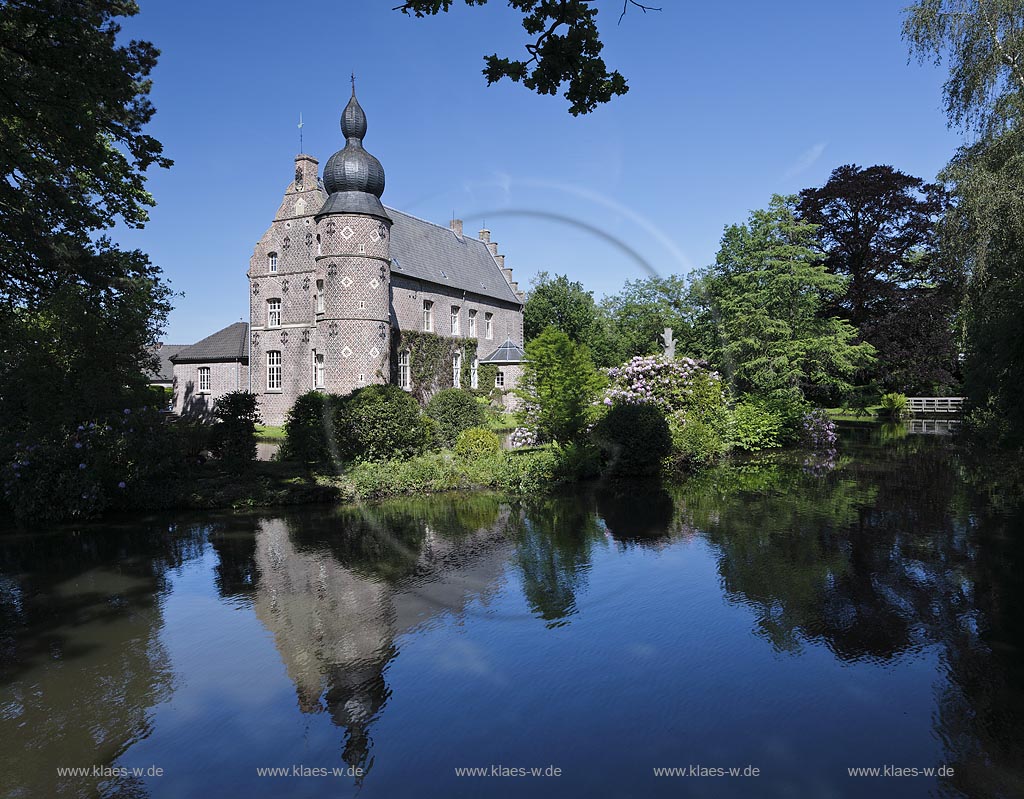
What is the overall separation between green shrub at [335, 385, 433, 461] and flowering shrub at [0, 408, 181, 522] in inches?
179

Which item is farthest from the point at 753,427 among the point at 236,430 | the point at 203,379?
the point at 203,379

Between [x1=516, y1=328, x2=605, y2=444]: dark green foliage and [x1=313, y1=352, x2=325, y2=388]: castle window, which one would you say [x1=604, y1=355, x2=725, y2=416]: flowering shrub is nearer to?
[x1=516, y1=328, x2=605, y2=444]: dark green foliage

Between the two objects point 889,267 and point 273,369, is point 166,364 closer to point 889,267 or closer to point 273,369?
point 273,369

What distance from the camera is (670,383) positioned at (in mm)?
20812

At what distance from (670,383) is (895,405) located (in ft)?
88.5

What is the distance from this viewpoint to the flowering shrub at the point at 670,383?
67.7ft

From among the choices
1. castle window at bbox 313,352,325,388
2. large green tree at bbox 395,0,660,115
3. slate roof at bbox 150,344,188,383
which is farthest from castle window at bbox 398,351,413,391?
large green tree at bbox 395,0,660,115

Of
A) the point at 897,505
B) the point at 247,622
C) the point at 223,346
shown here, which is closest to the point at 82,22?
the point at 247,622

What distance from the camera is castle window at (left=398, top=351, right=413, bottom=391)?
34.8m

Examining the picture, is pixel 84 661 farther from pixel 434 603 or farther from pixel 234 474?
pixel 234 474

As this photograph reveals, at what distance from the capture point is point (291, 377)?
112 ft

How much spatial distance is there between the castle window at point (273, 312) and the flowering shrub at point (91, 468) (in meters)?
22.3
